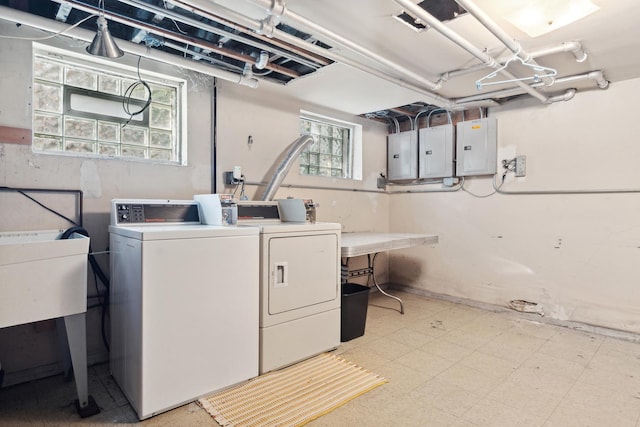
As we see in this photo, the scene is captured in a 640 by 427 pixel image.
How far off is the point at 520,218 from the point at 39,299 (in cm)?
399

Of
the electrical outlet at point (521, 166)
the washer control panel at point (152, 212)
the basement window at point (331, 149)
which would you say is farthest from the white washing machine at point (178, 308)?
the electrical outlet at point (521, 166)

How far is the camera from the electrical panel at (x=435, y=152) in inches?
160

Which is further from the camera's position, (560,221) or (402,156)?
(402,156)

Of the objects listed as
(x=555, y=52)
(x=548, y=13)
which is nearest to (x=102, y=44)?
(x=548, y=13)

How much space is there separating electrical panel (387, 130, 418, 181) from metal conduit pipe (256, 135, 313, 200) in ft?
5.25

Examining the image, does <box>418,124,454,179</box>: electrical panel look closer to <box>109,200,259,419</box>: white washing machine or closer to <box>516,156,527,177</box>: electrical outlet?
<box>516,156,527,177</box>: electrical outlet

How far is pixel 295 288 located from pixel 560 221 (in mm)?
2726

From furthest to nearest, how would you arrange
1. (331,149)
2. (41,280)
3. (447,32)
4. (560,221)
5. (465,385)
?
(331,149)
(560,221)
(465,385)
(447,32)
(41,280)

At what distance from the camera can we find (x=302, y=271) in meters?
2.45

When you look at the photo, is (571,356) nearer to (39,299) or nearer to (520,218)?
(520,218)

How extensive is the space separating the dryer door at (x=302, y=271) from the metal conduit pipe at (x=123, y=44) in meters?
1.41

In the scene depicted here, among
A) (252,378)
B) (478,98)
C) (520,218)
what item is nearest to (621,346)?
(520,218)

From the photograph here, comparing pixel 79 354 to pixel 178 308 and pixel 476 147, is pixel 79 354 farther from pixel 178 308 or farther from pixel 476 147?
pixel 476 147

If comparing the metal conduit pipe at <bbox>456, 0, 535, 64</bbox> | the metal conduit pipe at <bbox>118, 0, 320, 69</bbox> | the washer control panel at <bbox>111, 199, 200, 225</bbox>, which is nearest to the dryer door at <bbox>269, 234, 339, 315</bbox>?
the washer control panel at <bbox>111, 199, 200, 225</bbox>
